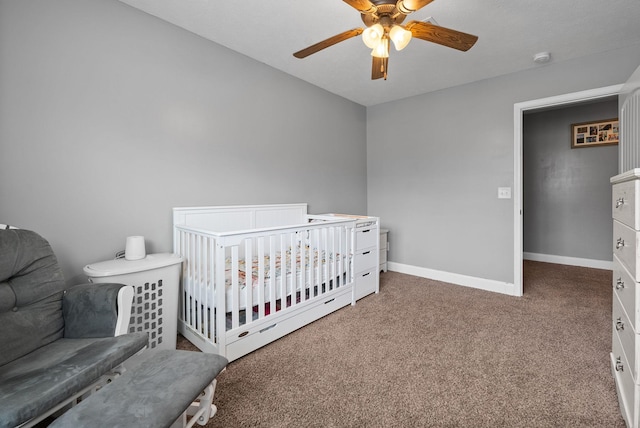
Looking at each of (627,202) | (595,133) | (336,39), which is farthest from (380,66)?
(595,133)

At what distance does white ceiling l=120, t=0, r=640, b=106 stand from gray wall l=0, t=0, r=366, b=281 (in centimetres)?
25

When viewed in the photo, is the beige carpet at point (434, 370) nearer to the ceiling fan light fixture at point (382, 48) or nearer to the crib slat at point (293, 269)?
the crib slat at point (293, 269)

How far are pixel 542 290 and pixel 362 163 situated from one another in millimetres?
2604

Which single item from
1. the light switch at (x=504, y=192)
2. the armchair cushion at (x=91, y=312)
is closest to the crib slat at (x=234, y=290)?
the armchair cushion at (x=91, y=312)

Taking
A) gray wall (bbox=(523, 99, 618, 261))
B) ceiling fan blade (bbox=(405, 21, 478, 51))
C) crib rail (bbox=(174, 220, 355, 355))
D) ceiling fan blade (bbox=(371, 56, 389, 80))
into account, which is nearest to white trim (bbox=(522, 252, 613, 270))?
gray wall (bbox=(523, 99, 618, 261))

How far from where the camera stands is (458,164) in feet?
11.1

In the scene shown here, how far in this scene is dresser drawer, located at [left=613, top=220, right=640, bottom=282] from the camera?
112cm

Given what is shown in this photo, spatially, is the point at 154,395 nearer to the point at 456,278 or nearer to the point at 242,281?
the point at 242,281

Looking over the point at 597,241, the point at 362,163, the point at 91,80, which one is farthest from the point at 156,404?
the point at 597,241

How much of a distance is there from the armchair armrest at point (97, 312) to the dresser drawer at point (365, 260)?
1.90 metres

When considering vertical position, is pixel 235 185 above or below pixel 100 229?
above

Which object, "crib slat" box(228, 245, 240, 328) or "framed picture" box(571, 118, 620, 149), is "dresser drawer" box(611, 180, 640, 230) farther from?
"framed picture" box(571, 118, 620, 149)

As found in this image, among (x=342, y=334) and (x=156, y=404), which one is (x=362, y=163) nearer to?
(x=342, y=334)

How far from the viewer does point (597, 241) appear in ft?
13.1
